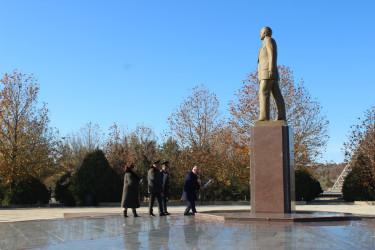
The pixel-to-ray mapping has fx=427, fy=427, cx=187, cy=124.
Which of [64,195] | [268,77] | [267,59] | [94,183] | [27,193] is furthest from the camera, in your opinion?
[64,195]

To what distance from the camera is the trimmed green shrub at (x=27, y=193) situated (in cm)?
2464

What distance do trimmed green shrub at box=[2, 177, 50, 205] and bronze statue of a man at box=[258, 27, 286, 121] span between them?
1783cm

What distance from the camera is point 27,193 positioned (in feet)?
82.1

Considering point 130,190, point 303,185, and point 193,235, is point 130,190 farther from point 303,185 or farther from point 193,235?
point 303,185

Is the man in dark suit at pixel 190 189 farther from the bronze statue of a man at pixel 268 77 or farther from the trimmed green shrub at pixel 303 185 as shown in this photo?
the trimmed green shrub at pixel 303 185

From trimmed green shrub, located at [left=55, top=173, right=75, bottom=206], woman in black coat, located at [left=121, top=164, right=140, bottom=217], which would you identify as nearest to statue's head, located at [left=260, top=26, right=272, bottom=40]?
woman in black coat, located at [left=121, top=164, right=140, bottom=217]

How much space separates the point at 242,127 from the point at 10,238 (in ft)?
70.9

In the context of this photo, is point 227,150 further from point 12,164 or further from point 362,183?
point 12,164

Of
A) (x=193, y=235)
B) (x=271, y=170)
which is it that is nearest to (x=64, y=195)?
(x=271, y=170)

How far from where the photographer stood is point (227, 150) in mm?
31109

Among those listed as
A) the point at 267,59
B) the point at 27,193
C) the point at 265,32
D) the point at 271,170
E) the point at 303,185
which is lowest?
the point at 27,193

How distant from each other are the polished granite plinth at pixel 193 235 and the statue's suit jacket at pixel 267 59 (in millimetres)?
4312

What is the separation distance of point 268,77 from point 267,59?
0.55m

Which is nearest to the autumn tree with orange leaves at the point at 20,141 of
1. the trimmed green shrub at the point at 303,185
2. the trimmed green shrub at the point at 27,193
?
the trimmed green shrub at the point at 27,193
